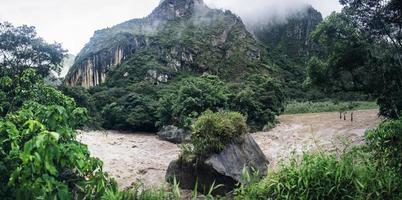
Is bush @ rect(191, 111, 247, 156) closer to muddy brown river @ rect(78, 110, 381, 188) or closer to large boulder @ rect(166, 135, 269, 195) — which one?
large boulder @ rect(166, 135, 269, 195)

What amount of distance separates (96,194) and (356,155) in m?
4.25

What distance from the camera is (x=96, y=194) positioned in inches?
155

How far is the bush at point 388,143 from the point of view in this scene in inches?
232

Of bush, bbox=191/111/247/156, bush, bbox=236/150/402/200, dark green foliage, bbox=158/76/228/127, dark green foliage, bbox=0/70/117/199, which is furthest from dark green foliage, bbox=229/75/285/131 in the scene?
dark green foliage, bbox=0/70/117/199

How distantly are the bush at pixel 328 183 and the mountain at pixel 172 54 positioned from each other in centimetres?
4934

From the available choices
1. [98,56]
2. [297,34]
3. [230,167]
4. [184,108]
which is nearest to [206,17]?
[98,56]

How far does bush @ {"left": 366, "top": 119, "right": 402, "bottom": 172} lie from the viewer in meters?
5.90

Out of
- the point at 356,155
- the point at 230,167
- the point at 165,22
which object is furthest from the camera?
the point at 165,22

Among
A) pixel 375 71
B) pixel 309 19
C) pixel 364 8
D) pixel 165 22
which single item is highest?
pixel 309 19

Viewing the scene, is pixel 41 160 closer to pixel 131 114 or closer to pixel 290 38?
pixel 131 114

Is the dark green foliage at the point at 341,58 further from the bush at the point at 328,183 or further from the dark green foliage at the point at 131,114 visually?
the dark green foliage at the point at 131,114

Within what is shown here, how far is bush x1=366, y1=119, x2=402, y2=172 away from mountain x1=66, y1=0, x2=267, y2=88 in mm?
48195

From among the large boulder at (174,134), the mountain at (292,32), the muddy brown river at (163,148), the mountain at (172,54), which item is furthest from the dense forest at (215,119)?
the mountain at (292,32)

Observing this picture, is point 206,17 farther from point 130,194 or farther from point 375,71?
point 130,194
